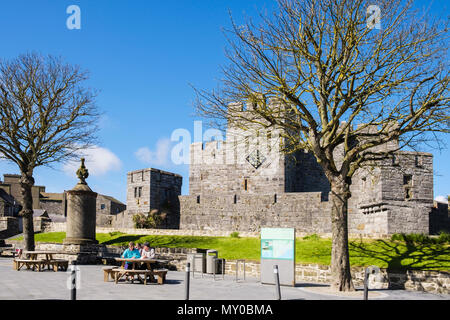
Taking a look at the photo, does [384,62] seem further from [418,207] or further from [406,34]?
[418,207]

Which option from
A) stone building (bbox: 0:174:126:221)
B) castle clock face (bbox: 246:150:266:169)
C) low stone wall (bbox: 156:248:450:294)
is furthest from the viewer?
stone building (bbox: 0:174:126:221)

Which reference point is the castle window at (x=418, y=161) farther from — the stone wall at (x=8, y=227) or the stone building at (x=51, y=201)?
the stone building at (x=51, y=201)

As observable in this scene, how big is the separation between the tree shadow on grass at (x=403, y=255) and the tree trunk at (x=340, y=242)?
2.75 m

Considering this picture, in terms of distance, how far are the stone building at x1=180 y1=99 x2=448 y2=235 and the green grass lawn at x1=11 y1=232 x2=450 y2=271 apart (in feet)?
18.1

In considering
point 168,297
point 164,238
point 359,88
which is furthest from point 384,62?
point 164,238

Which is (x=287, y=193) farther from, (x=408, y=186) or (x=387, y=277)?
(x=387, y=277)

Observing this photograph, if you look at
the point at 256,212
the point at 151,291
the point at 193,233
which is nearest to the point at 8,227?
the point at 193,233

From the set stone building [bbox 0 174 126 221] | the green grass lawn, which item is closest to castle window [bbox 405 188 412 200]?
the green grass lawn

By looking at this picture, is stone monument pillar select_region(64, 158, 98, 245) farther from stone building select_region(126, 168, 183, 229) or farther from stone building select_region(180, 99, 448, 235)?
stone building select_region(126, 168, 183, 229)

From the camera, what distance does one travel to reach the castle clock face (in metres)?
39.7

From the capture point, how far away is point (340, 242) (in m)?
15.7

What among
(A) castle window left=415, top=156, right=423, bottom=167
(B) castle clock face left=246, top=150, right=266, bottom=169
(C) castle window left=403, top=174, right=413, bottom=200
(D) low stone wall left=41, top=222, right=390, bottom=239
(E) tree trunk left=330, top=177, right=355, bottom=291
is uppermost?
(B) castle clock face left=246, top=150, right=266, bottom=169

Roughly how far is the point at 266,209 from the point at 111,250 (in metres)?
14.3

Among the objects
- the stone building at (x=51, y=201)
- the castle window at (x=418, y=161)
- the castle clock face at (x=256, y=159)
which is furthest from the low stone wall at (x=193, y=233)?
the stone building at (x=51, y=201)
